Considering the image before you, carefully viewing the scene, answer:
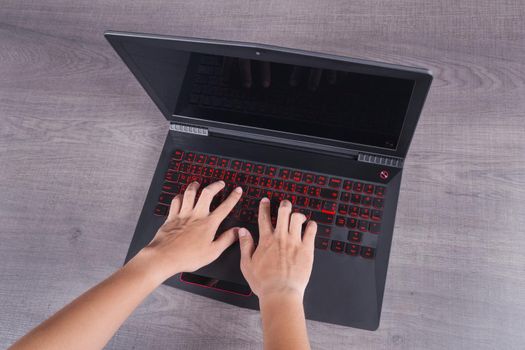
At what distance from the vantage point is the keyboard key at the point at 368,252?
27.2 inches

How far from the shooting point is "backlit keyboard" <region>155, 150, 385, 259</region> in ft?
2.32

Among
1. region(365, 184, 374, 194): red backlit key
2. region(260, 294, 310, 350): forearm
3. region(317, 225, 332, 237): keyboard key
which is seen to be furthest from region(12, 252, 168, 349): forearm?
region(365, 184, 374, 194): red backlit key

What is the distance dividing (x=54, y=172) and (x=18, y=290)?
0.24m

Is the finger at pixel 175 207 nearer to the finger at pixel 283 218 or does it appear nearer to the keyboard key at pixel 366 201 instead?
the finger at pixel 283 218

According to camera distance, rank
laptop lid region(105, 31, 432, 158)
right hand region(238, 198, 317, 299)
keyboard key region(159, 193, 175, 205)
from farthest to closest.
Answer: keyboard key region(159, 193, 175, 205) → right hand region(238, 198, 317, 299) → laptop lid region(105, 31, 432, 158)

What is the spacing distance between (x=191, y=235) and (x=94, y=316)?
0.21 meters

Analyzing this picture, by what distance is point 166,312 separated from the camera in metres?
0.73

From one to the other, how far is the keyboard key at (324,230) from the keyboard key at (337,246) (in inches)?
0.8

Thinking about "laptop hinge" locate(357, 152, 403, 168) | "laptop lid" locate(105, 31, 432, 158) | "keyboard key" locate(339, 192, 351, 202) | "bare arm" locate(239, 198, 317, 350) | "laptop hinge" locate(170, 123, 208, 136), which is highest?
"laptop lid" locate(105, 31, 432, 158)

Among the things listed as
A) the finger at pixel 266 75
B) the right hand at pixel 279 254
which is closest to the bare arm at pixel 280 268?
the right hand at pixel 279 254

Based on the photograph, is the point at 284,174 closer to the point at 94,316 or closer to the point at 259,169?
the point at 259,169

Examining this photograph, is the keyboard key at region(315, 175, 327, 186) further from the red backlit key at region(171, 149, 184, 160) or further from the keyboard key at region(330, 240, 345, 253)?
the red backlit key at region(171, 149, 184, 160)

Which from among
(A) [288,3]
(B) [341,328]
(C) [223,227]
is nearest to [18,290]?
(C) [223,227]

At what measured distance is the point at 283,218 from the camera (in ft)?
2.36
